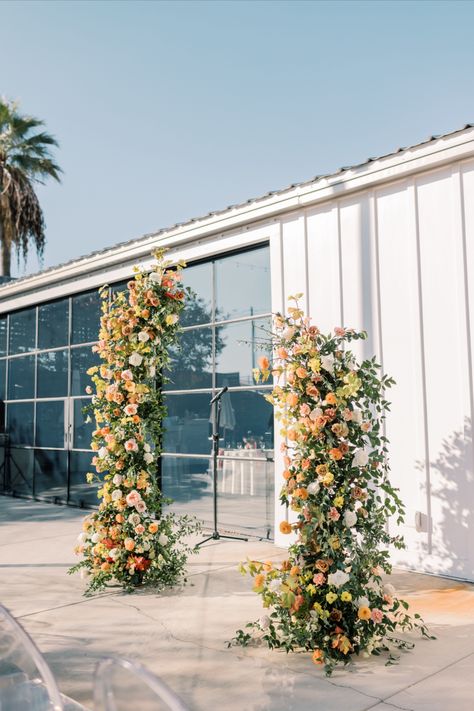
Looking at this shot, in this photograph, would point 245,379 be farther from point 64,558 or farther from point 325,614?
point 325,614

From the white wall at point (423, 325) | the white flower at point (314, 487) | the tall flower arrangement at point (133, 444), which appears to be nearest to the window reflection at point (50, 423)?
the tall flower arrangement at point (133, 444)

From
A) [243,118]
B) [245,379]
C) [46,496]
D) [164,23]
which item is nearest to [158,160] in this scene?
[243,118]

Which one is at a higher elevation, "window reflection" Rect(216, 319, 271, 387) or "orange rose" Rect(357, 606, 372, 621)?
"window reflection" Rect(216, 319, 271, 387)

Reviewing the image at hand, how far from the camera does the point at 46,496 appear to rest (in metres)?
11.3

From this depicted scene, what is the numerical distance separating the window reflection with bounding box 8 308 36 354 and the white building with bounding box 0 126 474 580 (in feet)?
5.88

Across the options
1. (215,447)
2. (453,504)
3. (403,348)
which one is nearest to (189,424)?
(215,447)

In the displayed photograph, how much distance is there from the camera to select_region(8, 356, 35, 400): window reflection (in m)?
12.1

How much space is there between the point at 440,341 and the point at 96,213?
36714 mm

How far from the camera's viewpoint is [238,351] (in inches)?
316

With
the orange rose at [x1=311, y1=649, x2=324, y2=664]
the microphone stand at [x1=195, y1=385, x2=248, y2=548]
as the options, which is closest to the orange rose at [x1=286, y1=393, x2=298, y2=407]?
the orange rose at [x1=311, y1=649, x2=324, y2=664]

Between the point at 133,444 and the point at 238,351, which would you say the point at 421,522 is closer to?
the point at 133,444

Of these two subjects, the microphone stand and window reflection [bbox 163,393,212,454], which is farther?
window reflection [bbox 163,393,212,454]

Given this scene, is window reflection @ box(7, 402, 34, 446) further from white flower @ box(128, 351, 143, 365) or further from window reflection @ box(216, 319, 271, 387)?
white flower @ box(128, 351, 143, 365)

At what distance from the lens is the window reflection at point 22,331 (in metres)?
12.1
